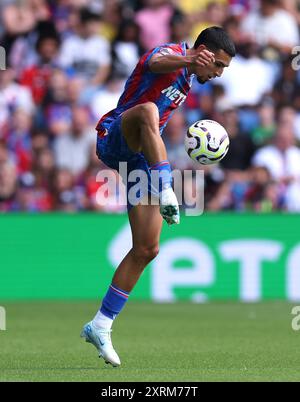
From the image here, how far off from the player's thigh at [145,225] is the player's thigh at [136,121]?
0.47 meters

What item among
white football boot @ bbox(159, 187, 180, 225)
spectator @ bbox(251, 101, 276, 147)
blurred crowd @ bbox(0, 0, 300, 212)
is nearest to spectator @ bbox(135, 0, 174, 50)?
blurred crowd @ bbox(0, 0, 300, 212)

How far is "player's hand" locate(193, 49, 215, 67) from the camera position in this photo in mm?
7715

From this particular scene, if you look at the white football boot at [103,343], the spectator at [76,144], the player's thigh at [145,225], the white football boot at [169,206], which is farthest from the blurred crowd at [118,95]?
the white football boot at [169,206]

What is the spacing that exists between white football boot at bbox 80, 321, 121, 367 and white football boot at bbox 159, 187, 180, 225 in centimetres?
111

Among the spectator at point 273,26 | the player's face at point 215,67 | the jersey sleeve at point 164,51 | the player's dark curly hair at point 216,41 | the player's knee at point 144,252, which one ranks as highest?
the spectator at point 273,26

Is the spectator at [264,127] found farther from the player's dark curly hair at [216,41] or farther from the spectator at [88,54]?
the player's dark curly hair at [216,41]

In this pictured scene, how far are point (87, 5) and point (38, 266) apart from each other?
5.05 m

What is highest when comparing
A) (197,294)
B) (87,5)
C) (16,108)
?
(87,5)

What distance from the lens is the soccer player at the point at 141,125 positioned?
7929mm

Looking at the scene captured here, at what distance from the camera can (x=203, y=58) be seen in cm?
773
